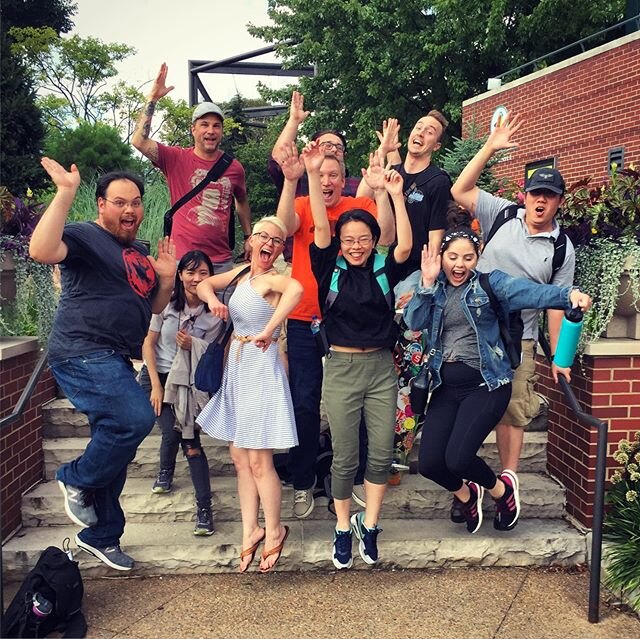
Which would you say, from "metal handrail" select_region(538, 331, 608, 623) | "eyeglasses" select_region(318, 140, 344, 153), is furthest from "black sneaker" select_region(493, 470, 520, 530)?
"eyeglasses" select_region(318, 140, 344, 153)

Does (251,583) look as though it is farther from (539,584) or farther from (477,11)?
(477,11)

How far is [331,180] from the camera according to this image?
3734 mm

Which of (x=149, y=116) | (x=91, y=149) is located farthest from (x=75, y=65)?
(x=149, y=116)

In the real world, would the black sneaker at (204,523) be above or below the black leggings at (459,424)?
below

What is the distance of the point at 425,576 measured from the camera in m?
3.65

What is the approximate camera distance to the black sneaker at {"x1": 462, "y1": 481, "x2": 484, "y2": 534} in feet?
12.4

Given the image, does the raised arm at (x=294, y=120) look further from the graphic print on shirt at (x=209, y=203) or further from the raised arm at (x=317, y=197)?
the graphic print on shirt at (x=209, y=203)

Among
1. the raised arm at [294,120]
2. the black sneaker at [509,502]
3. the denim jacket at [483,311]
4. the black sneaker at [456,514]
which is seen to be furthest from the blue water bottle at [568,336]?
the raised arm at [294,120]

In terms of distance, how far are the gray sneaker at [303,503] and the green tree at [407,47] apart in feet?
58.0

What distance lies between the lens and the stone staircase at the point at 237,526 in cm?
368

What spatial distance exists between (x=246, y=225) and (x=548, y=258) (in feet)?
6.99

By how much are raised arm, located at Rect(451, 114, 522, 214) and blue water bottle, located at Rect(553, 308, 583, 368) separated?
100cm

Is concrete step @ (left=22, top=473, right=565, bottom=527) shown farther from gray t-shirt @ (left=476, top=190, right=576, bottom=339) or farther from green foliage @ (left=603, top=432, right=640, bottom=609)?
gray t-shirt @ (left=476, top=190, right=576, bottom=339)

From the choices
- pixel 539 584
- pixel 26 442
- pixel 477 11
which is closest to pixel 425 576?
pixel 539 584
